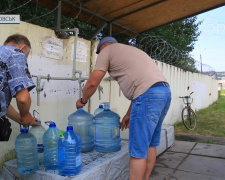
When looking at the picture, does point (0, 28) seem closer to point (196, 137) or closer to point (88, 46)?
point (88, 46)

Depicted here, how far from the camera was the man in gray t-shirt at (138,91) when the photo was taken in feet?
7.45

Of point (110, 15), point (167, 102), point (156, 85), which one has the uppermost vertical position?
point (110, 15)

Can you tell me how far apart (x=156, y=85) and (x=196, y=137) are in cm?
473

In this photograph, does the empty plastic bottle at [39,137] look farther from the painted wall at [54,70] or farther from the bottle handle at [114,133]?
the bottle handle at [114,133]

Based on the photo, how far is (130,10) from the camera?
4.34 m

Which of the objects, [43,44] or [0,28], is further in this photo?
[43,44]

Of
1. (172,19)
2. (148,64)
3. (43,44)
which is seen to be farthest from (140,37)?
(148,64)

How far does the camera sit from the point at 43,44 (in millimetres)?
3170

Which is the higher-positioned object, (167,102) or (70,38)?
(70,38)

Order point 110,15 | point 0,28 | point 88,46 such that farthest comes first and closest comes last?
point 110,15, point 88,46, point 0,28

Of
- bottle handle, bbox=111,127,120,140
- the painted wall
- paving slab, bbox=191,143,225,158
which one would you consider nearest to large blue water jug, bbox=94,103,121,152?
bottle handle, bbox=111,127,120,140

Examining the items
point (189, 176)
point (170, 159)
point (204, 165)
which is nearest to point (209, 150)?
point (204, 165)

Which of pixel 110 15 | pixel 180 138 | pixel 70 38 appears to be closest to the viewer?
pixel 70 38

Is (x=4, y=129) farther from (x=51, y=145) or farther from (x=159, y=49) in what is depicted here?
(x=159, y=49)
